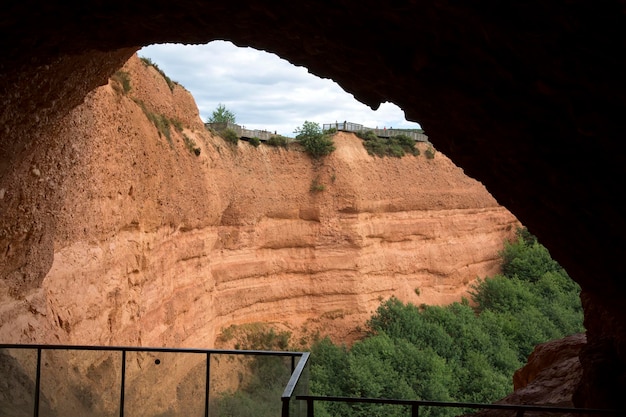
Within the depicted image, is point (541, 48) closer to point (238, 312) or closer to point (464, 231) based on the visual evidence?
point (238, 312)

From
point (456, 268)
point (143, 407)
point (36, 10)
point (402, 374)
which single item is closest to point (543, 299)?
point (456, 268)

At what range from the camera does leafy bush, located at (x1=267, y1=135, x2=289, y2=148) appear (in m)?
21.4

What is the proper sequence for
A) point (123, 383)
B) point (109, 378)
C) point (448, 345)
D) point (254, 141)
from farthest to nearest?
point (254, 141) < point (448, 345) < point (109, 378) < point (123, 383)

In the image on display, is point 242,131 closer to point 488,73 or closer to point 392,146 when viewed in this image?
point 392,146

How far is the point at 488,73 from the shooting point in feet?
10.3

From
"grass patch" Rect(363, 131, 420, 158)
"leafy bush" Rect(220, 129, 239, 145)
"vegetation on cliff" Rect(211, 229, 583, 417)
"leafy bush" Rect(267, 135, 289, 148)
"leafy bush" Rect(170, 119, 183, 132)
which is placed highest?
"grass patch" Rect(363, 131, 420, 158)

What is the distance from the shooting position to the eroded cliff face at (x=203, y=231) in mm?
7934

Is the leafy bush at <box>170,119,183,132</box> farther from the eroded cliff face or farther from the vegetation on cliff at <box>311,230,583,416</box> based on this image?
the vegetation on cliff at <box>311,230,583,416</box>

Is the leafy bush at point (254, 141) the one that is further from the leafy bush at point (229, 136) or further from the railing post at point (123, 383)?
the railing post at point (123, 383)

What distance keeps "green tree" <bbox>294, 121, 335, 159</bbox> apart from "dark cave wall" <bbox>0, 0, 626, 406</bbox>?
56.7 feet

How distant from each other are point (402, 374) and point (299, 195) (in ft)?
24.9

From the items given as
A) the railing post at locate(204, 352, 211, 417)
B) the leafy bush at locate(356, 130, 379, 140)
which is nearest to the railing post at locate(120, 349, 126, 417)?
the railing post at locate(204, 352, 211, 417)

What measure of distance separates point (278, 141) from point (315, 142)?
1.55 meters

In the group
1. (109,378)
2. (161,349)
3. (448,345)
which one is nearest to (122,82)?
(109,378)
